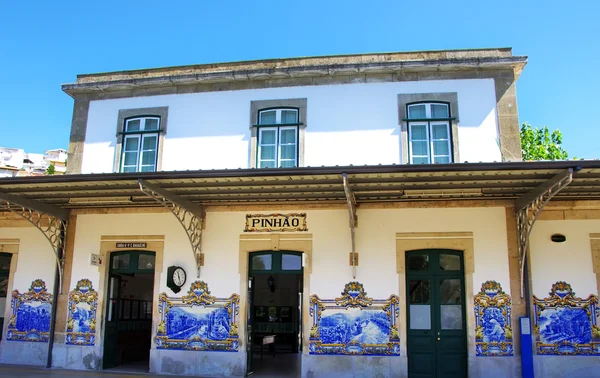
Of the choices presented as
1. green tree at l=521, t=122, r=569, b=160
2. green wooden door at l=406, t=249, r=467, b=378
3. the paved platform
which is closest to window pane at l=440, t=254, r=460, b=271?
green wooden door at l=406, t=249, r=467, b=378

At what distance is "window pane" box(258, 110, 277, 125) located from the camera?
10.5 meters

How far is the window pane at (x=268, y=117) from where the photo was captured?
10.5 meters

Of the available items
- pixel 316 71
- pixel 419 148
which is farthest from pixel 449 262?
pixel 316 71

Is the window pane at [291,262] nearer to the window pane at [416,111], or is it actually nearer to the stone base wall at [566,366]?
the window pane at [416,111]

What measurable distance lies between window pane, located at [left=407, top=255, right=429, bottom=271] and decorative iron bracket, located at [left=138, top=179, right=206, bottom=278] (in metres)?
3.82

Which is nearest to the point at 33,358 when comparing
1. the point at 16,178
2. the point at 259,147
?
the point at 16,178

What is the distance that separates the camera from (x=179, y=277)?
992 centimetres

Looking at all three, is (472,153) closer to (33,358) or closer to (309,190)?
(309,190)

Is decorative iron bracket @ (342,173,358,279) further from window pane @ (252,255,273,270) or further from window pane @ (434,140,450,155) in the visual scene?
window pane @ (434,140,450,155)

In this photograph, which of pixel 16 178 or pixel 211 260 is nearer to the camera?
pixel 16 178

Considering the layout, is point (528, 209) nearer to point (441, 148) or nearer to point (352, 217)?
point (441, 148)

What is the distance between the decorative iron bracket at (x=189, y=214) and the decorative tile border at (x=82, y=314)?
7.43ft

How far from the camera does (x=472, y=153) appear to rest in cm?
978

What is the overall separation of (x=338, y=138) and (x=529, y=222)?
365cm
